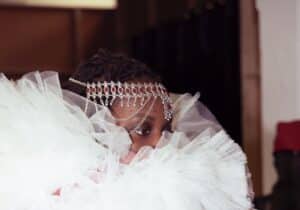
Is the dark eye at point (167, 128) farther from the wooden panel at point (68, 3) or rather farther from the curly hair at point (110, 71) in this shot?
the wooden panel at point (68, 3)

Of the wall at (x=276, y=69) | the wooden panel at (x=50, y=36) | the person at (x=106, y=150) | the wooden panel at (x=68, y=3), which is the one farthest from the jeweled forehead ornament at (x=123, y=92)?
the wooden panel at (x=68, y=3)

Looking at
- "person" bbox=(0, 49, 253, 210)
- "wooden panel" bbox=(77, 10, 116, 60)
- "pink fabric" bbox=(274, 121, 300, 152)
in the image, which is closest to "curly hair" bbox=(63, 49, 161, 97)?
"person" bbox=(0, 49, 253, 210)

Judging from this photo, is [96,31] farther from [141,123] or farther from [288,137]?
[141,123]

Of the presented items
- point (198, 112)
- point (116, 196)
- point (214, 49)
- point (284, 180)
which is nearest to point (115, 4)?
point (214, 49)

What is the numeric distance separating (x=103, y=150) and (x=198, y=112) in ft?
0.70

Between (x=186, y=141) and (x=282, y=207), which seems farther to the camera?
(x=282, y=207)

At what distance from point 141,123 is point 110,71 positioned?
0.07m

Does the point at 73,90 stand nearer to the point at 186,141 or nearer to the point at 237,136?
the point at 186,141

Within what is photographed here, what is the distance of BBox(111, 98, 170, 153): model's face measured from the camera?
0.73 m

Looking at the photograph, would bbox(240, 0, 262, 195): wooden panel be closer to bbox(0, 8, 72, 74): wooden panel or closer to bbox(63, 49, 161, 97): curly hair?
bbox(63, 49, 161, 97): curly hair

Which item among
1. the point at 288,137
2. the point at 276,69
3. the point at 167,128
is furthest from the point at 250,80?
the point at 167,128

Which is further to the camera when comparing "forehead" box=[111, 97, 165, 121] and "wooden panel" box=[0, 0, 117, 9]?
"wooden panel" box=[0, 0, 117, 9]

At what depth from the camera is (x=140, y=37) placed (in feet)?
10.0

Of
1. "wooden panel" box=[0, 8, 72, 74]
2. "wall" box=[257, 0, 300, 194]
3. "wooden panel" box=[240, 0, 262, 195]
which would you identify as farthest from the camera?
"wooden panel" box=[0, 8, 72, 74]
